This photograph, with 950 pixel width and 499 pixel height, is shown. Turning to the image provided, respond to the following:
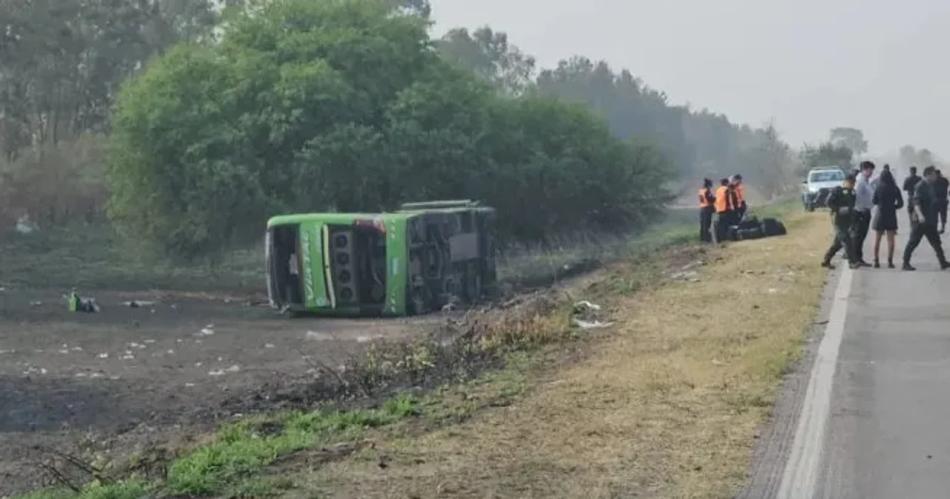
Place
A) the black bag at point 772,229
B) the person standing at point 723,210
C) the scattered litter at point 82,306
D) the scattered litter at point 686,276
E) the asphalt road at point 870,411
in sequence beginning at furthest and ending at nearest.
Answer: the black bag at point 772,229 → the person standing at point 723,210 → the scattered litter at point 82,306 → the scattered litter at point 686,276 → the asphalt road at point 870,411

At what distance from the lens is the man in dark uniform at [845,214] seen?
25.5 metres

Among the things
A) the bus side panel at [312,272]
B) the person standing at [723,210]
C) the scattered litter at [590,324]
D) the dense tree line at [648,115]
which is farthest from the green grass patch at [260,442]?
the dense tree line at [648,115]

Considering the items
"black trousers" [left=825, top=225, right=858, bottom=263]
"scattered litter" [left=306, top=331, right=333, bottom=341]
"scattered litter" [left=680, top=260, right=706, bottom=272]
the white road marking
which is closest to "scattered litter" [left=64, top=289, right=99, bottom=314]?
"scattered litter" [left=306, top=331, right=333, bottom=341]

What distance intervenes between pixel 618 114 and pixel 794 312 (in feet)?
406

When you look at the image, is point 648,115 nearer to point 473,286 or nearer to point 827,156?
point 827,156

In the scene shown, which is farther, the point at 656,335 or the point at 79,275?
the point at 79,275

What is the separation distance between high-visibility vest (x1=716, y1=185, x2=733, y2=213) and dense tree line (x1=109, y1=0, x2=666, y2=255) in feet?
17.2

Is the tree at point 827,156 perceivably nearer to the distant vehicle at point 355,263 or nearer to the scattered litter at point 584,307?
the distant vehicle at point 355,263

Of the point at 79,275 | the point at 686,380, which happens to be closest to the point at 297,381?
the point at 686,380

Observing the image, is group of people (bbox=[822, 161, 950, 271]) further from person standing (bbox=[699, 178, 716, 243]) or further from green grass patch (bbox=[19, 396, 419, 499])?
green grass patch (bbox=[19, 396, 419, 499])

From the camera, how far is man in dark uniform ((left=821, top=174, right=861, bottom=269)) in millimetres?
25547

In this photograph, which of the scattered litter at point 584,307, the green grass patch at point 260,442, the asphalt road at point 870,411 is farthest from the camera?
the scattered litter at point 584,307

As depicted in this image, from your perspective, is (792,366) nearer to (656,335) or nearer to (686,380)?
(686,380)

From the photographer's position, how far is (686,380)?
13273 mm
